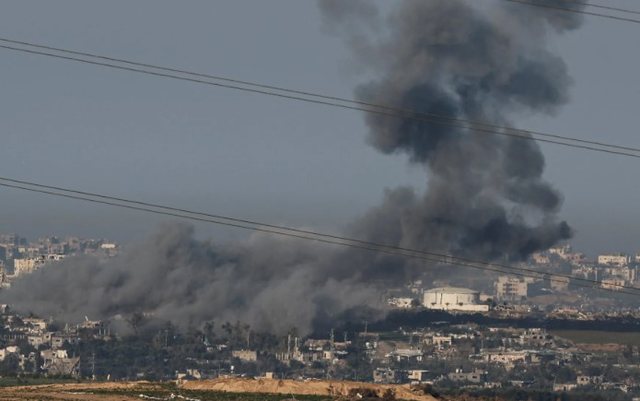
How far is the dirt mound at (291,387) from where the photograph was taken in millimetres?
111863

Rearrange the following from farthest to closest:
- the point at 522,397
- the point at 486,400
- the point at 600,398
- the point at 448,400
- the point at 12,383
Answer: the point at 600,398
the point at 522,397
the point at 12,383
the point at 486,400
the point at 448,400

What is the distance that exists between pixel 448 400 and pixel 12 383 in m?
41.5

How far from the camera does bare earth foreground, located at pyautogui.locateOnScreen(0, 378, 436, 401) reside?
105 m

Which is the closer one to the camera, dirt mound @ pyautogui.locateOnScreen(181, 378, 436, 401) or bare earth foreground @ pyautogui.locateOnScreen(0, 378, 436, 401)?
bare earth foreground @ pyautogui.locateOnScreen(0, 378, 436, 401)

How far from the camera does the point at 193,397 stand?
105m

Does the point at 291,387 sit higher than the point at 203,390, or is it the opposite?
the point at 291,387

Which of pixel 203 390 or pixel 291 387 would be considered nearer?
pixel 203 390

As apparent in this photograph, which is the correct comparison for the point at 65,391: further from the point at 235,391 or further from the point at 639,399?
the point at 639,399

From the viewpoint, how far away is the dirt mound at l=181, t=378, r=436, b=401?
367 ft

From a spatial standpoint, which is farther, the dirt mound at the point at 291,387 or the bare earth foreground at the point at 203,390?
the dirt mound at the point at 291,387

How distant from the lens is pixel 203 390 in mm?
112500

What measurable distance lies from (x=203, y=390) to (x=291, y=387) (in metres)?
5.78

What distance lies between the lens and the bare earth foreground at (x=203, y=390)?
105 m

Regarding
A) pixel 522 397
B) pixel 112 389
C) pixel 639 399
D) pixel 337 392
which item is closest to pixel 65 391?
pixel 112 389
